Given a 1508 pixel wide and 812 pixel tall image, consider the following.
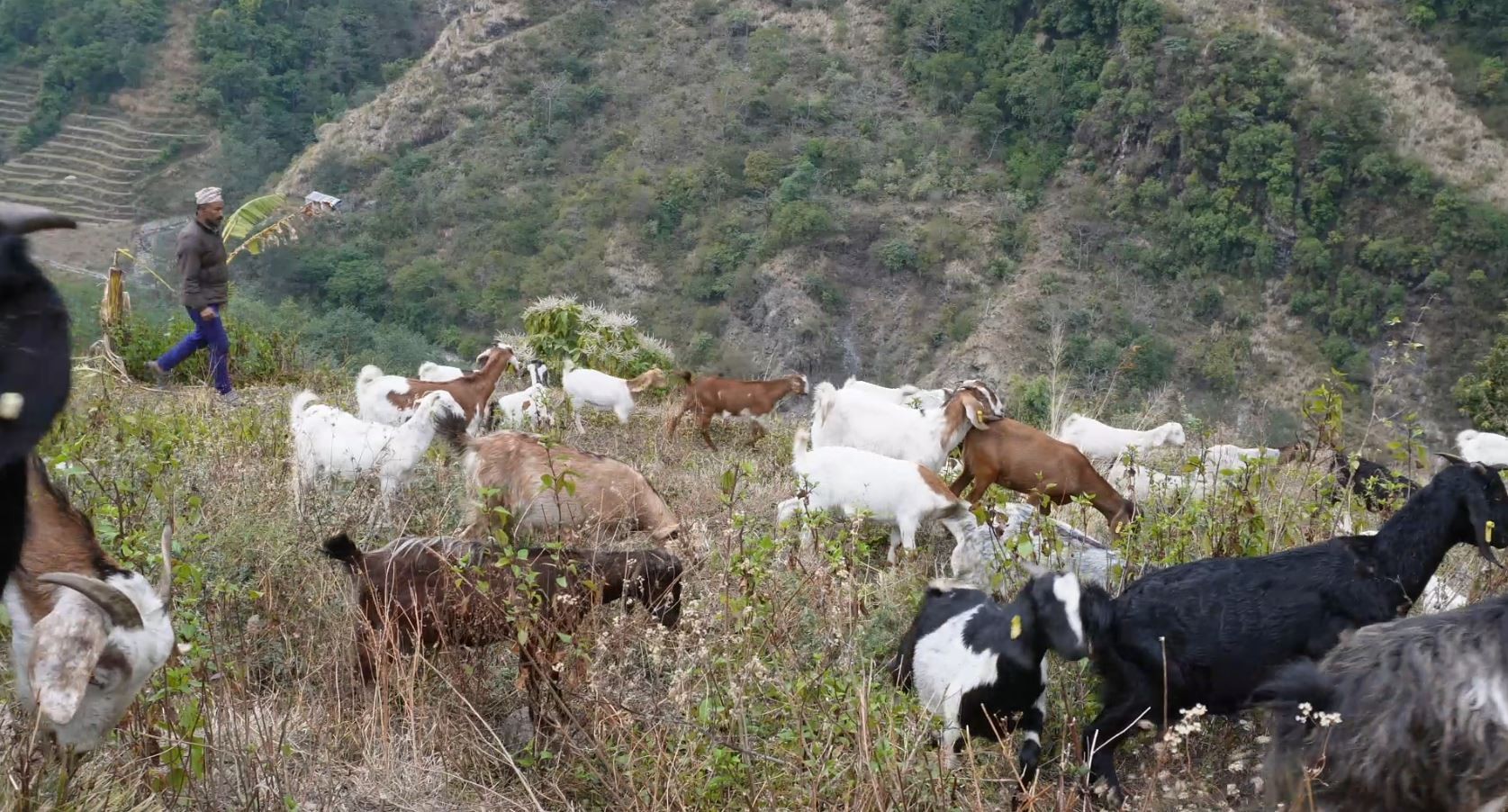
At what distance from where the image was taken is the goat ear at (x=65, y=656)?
2787 millimetres

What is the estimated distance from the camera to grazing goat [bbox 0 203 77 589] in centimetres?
225

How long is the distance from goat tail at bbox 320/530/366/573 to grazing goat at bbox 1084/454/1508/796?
101 inches

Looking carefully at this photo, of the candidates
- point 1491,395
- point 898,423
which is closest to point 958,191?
point 1491,395

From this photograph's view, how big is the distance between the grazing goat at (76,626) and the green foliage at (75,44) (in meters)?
50.2

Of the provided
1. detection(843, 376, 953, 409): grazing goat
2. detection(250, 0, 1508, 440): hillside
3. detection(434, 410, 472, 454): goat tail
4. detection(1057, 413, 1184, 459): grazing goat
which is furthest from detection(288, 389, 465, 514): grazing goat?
detection(250, 0, 1508, 440): hillside

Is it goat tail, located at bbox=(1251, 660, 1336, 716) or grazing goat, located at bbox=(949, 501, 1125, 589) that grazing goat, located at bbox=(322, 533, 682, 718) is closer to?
grazing goat, located at bbox=(949, 501, 1125, 589)

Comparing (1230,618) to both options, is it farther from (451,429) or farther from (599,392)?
(599,392)

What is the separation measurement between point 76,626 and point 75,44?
53.4 metres

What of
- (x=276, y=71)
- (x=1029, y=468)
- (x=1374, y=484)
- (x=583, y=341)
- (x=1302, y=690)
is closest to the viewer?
(x=1302, y=690)

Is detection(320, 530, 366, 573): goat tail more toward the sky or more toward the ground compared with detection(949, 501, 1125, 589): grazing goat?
more toward the sky

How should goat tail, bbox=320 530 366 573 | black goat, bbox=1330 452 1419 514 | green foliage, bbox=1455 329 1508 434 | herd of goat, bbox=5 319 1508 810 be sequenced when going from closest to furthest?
herd of goat, bbox=5 319 1508 810
goat tail, bbox=320 530 366 573
black goat, bbox=1330 452 1419 514
green foliage, bbox=1455 329 1508 434

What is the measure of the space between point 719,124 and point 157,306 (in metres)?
28.6

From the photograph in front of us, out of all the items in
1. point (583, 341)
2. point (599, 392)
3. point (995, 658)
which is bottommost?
A: point (583, 341)

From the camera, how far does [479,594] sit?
4160 millimetres
